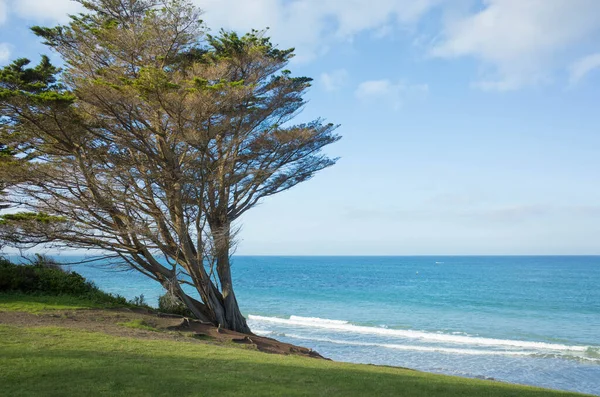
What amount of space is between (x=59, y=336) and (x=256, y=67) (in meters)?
9.33

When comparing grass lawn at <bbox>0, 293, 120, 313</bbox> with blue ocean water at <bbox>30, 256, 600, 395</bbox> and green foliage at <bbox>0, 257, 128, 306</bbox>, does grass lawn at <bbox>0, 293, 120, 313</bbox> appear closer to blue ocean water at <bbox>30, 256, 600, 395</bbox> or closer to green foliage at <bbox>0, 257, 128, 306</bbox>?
green foliage at <bbox>0, 257, 128, 306</bbox>

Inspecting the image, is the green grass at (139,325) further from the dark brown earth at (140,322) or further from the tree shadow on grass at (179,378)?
the tree shadow on grass at (179,378)

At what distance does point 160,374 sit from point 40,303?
8239 mm

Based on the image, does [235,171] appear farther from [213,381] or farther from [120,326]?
[213,381]

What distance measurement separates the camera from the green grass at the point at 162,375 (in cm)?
587

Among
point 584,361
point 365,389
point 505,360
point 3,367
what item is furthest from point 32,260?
point 584,361

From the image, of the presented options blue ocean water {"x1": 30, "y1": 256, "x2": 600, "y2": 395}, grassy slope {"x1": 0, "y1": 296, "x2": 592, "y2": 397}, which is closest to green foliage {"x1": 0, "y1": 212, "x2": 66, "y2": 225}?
blue ocean water {"x1": 30, "y1": 256, "x2": 600, "y2": 395}

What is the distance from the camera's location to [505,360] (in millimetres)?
17766

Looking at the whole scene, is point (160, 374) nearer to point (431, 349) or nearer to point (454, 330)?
point (431, 349)

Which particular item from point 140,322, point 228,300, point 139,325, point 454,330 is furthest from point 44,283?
point 454,330

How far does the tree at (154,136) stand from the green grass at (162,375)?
524 centimetres

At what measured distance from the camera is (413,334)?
23.2 metres

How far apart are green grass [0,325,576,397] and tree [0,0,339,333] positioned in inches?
206

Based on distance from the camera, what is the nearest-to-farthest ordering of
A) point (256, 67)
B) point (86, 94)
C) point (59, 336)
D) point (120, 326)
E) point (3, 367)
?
point (3, 367)
point (59, 336)
point (120, 326)
point (86, 94)
point (256, 67)
